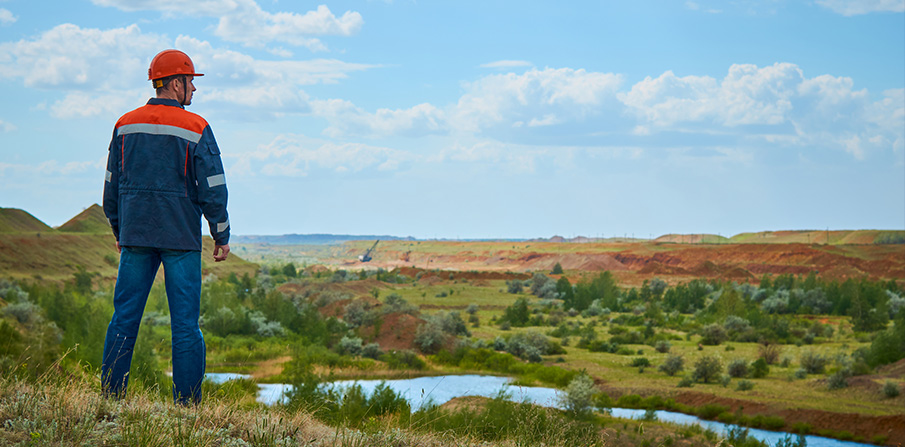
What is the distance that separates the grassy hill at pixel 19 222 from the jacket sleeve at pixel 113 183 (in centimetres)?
5015

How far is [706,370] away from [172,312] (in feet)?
85.1

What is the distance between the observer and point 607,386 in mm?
25812

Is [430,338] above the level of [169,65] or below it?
below

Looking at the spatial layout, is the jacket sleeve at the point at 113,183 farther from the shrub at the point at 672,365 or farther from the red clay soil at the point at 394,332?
the red clay soil at the point at 394,332

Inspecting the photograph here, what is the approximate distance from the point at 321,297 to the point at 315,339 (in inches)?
426

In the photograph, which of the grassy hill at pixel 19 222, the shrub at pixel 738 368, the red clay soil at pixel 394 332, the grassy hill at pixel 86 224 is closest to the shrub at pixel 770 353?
the shrub at pixel 738 368

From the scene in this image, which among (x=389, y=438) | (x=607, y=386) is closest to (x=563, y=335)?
(x=607, y=386)

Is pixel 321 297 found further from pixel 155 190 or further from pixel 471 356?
pixel 155 190

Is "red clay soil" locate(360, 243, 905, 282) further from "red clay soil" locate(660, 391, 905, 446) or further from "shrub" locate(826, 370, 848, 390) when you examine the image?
"red clay soil" locate(660, 391, 905, 446)

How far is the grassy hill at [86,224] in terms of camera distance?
5356 cm

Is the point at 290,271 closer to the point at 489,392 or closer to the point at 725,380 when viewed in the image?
the point at 489,392

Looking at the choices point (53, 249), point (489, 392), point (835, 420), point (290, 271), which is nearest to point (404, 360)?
point (489, 392)

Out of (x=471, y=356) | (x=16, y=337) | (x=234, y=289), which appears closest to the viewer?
(x=16, y=337)

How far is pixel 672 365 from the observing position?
2848 cm
